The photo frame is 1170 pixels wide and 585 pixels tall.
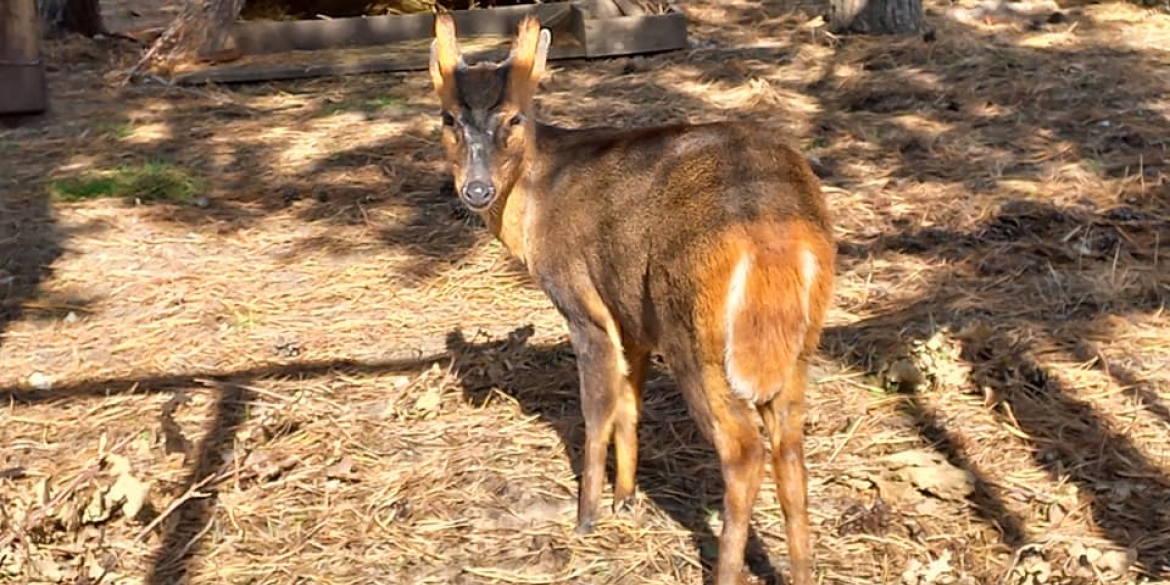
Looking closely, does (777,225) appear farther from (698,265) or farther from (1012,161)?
(1012,161)

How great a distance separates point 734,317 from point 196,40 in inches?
311

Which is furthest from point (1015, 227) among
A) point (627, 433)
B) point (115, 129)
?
point (115, 129)

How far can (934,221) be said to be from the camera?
7.18 meters

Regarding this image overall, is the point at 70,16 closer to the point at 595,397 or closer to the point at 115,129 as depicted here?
the point at 115,129

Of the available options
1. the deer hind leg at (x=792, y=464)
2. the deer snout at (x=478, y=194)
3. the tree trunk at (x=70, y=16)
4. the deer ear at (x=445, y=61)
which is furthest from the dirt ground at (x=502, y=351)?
the tree trunk at (x=70, y=16)

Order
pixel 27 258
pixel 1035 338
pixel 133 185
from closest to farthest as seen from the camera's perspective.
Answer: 1. pixel 1035 338
2. pixel 27 258
3. pixel 133 185

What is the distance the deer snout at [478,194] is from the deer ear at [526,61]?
1.20ft

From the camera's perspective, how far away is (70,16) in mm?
12109

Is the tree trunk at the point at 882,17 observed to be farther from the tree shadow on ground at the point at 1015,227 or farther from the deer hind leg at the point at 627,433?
the deer hind leg at the point at 627,433

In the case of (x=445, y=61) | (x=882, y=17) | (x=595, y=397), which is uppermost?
(x=445, y=61)

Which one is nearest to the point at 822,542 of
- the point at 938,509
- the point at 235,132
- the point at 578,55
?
the point at 938,509

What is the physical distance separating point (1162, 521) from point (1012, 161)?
3869mm

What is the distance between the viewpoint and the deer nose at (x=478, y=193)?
457 cm

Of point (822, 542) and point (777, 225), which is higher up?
point (777, 225)
